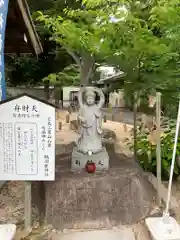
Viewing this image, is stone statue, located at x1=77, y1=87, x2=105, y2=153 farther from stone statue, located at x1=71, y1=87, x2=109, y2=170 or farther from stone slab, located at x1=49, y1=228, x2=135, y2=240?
stone slab, located at x1=49, y1=228, x2=135, y2=240

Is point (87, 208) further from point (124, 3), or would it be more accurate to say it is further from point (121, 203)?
point (124, 3)

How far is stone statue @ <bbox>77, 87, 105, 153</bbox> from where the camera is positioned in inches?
198

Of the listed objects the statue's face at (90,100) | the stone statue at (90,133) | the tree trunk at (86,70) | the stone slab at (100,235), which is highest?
the tree trunk at (86,70)

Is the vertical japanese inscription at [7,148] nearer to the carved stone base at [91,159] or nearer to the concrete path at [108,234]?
the concrete path at [108,234]

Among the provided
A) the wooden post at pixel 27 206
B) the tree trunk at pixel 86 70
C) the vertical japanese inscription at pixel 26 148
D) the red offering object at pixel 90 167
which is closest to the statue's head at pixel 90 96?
the red offering object at pixel 90 167

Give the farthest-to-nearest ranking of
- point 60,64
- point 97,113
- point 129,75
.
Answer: point 60,64 → point 129,75 → point 97,113

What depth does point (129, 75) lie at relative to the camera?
6.08m

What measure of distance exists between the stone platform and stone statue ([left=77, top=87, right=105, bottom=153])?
22.1 inches

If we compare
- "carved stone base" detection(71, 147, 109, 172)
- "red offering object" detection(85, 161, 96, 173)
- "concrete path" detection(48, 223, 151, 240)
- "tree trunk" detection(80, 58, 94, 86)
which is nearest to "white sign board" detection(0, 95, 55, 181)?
"concrete path" detection(48, 223, 151, 240)

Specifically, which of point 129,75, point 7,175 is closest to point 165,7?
point 129,75

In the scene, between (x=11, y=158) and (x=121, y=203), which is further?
(x=121, y=203)

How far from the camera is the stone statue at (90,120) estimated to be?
5031 mm

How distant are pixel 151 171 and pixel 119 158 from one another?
3.43 ft

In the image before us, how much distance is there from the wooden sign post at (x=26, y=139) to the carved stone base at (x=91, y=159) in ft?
3.89
